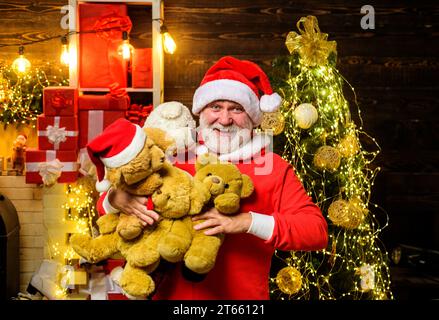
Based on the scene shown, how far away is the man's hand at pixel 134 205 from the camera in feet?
4.79

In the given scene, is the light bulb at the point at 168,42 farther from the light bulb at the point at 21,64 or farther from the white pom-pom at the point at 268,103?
the white pom-pom at the point at 268,103

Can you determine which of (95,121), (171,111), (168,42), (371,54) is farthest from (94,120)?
(371,54)

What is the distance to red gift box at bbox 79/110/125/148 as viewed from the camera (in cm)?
330

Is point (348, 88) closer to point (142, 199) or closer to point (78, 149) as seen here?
point (78, 149)

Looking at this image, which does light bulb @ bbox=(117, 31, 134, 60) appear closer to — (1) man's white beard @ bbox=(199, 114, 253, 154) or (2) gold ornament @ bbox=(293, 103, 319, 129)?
(2) gold ornament @ bbox=(293, 103, 319, 129)

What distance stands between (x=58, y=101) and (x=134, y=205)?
190 cm

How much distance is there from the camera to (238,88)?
1822 mm

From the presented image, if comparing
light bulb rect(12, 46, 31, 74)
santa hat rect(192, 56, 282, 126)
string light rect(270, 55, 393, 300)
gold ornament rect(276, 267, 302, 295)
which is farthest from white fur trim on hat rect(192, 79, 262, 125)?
light bulb rect(12, 46, 31, 74)

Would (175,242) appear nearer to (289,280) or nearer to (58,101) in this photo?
(289,280)

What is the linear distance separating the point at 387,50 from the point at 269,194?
244 cm

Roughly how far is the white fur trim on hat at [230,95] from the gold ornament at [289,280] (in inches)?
51.5

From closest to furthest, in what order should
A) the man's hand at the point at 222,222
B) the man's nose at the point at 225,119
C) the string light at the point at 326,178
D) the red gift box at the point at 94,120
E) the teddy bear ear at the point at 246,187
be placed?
the man's hand at the point at 222,222, the teddy bear ear at the point at 246,187, the man's nose at the point at 225,119, the string light at the point at 326,178, the red gift box at the point at 94,120

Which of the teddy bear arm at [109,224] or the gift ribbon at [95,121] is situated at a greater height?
the gift ribbon at [95,121]

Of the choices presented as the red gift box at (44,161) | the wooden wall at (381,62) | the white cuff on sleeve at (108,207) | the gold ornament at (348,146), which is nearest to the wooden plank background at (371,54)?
the wooden wall at (381,62)
